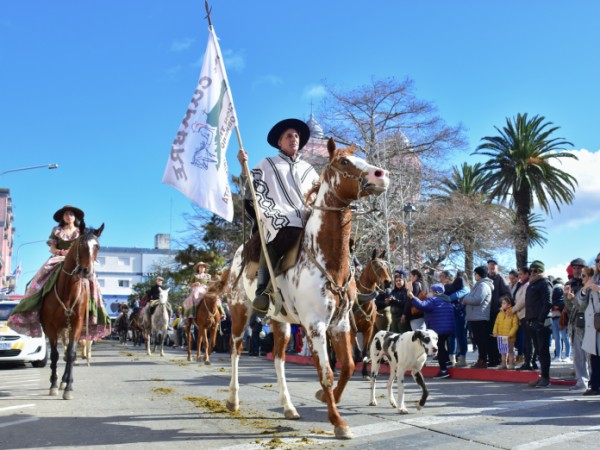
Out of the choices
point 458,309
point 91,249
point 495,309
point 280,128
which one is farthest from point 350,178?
point 458,309

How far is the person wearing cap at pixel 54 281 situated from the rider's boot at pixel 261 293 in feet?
16.4

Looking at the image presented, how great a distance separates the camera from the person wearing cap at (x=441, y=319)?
13.7 m

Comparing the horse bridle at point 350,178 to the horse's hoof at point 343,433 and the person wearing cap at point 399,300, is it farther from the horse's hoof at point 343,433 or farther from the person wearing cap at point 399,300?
the person wearing cap at point 399,300

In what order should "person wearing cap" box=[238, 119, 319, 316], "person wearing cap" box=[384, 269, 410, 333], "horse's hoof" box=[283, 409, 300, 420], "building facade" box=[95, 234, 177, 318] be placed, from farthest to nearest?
"building facade" box=[95, 234, 177, 318] < "person wearing cap" box=[384, 269, 410, 333] < "horse's hoof" box=[283, 409, 300, 420] < "person wearing cap" box=[238, 119, 319, 316]

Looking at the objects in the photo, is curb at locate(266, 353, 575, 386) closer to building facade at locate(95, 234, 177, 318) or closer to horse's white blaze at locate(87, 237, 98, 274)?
horse's white blaze at locate(87, 237, 98, 274)

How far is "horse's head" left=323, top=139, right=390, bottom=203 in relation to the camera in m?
6.56

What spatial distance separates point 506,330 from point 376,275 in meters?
3.13

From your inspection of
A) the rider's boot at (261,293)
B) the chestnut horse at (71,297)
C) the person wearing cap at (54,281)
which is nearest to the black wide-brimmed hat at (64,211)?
the person wearing cap at (54,281)

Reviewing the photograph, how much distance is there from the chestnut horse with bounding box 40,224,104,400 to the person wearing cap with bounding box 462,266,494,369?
26.7 feet

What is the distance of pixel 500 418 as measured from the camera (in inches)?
291

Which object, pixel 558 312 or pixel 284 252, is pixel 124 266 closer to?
pixel 558 312

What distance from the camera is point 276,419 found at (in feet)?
24.6

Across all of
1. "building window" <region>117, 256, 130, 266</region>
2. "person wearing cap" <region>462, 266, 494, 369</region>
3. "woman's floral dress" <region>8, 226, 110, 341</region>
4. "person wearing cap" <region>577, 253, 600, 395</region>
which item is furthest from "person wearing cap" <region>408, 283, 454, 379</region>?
"building window" <region>117, 256, 130, 266</region>

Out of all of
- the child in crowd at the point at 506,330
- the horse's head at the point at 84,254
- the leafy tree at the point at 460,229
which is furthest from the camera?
the leafy tree at the point at 460,229
